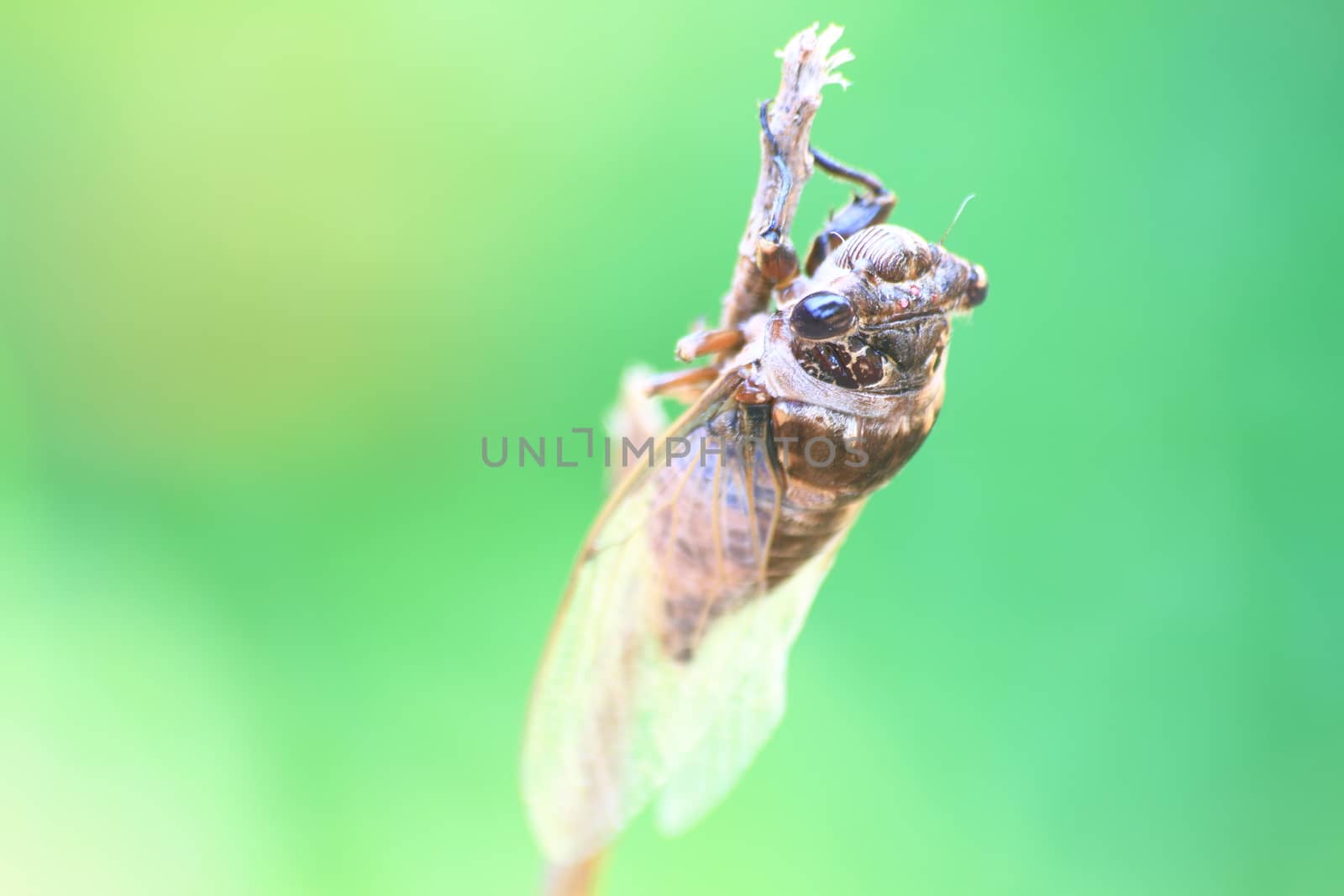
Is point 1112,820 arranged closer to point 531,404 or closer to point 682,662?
point 682,662

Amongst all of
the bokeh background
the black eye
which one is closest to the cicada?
the black eye

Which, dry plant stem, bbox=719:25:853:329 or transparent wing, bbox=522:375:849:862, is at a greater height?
dry plant stem, bbox=719:25:853:329

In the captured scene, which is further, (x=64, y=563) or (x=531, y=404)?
(x=531, y=404)

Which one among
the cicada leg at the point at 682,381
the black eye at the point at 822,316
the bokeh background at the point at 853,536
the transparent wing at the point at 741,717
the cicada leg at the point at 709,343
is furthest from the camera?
the bokeh background at the point at 853,536

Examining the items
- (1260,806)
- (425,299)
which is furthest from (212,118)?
(1260,806)

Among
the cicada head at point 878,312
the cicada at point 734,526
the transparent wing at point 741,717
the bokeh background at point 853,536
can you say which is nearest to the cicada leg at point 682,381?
the cicada at point 734,526

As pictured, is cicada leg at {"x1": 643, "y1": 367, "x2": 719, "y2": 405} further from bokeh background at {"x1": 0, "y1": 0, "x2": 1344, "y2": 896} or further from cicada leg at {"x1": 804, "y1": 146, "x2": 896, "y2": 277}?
bokeh background at {"x1": 0, "y1": 0, "x2": 1344, "y2": 896}

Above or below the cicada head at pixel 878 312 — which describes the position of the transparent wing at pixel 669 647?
below

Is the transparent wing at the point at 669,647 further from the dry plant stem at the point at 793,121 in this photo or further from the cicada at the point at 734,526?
the dry plant stem at the point at 793,121
